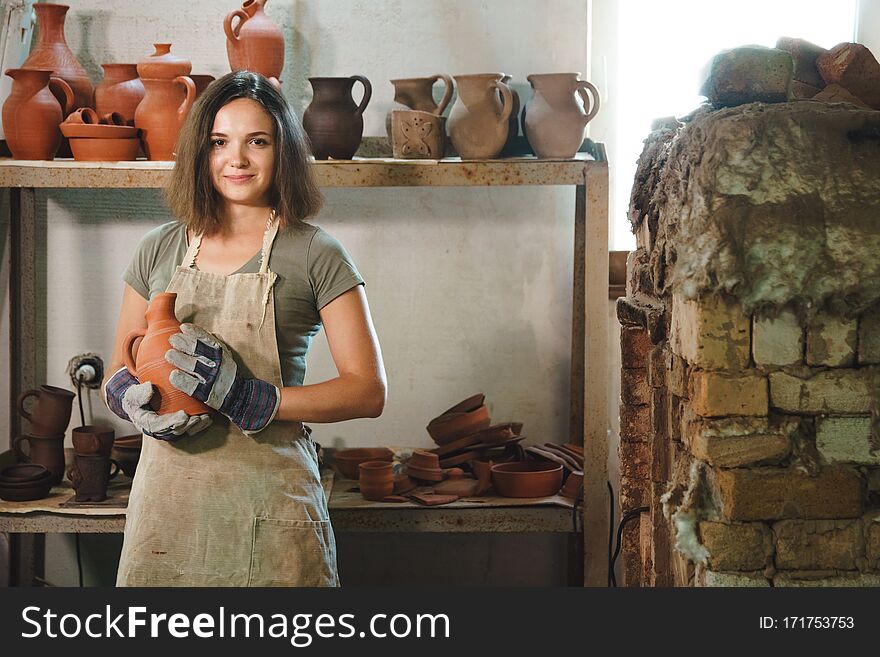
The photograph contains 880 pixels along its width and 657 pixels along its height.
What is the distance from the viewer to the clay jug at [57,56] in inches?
119

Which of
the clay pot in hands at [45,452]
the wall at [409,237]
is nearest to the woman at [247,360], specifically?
the clay pot in hands at [45,452]

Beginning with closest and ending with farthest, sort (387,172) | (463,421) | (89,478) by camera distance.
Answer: (387,172), (89,478), (463,421)

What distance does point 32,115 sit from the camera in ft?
9.52

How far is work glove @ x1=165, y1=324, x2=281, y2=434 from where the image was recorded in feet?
6.20

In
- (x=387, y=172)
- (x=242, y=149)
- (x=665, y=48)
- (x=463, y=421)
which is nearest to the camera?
(x=242, y=149)

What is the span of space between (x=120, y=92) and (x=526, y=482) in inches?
71.7

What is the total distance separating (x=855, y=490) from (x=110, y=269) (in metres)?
2.71

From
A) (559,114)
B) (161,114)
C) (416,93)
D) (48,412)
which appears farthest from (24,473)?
(559,114)

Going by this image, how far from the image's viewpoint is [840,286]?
63.1 inches

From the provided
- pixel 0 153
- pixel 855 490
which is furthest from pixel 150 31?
pixel 855 490

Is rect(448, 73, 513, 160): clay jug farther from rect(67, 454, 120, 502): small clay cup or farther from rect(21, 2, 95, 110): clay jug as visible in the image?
rect(67, 454, 120, 502): small clay cup

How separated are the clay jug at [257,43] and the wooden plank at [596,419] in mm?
1160

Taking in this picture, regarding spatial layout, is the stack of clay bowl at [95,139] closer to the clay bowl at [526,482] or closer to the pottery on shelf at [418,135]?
the pottery on shelf at [418,135]

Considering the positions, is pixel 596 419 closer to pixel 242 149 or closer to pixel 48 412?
pixel 242 149
